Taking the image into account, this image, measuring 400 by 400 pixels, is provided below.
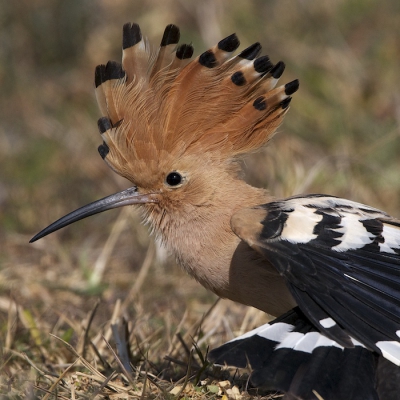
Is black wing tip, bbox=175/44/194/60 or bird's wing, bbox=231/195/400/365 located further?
black wing tip, bbox=175/44/194/60

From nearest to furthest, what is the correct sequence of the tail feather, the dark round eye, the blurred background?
1. the tail feather
2. the dark round eye
3. the blurred background

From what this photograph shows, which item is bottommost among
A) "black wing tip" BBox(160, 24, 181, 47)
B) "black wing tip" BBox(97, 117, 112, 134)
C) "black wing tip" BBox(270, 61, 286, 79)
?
"black wing tip" BBox(97, 117, 112, 134)

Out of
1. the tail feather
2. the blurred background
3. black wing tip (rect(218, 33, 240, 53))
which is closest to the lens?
the tail feather

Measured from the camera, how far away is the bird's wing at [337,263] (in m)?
2.12

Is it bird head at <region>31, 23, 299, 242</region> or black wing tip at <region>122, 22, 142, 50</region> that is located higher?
black wing tip at <region>122, 22, 142, 50</region>

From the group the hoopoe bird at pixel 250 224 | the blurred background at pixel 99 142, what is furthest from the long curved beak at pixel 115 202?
the blurred background at pixel 99 142

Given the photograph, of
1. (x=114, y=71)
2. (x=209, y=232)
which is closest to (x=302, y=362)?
(x=209, y=232)

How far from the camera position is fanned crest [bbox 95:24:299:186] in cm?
270

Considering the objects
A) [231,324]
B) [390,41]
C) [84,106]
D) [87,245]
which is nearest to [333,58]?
[390,41]

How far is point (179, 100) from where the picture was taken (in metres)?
2.71

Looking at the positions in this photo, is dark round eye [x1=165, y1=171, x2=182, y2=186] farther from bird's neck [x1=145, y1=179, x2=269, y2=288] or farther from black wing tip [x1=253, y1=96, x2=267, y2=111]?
black wing tip [x1=253, y1=96, x2=267, y2=111]

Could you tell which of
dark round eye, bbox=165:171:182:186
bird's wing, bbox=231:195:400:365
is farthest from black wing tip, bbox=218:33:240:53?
bird's wing, bbox=231:195:400:365

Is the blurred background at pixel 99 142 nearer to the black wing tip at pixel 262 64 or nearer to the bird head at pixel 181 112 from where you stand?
the bird head at pixel 181 112

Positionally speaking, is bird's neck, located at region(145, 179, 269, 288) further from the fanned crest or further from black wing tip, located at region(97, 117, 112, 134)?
black wing tip, located at region(97, 117, 112, 134)
